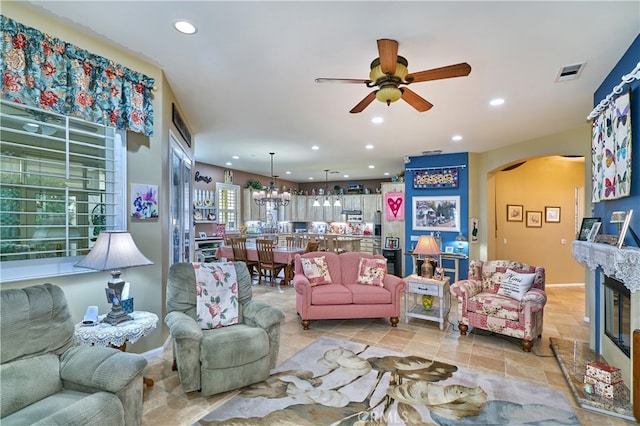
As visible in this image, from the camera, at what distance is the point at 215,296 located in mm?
3016

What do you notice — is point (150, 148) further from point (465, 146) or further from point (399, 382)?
point (465, 146)

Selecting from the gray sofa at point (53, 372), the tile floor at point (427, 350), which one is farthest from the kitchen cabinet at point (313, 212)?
the gray sofa at point (53, 372)

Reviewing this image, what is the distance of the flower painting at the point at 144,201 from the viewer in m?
2.96

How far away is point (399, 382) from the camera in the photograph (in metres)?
2.77

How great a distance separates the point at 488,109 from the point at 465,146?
2185 mm

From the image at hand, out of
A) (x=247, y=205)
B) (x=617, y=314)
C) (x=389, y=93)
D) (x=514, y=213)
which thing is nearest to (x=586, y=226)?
(x=617, y=314)

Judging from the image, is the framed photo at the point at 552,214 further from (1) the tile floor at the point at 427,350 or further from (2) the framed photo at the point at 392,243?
(2) the framed photo at the point at 392,243

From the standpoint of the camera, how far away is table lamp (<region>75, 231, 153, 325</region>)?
7.36ft

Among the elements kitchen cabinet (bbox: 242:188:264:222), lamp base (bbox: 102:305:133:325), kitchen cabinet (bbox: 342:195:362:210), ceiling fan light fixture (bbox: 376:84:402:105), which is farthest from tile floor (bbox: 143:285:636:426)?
kitchen cabinet (bbox: 342:195:362:210)

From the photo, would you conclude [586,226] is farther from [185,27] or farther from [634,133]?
[185,27]

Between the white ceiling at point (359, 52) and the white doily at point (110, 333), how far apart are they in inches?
91.6

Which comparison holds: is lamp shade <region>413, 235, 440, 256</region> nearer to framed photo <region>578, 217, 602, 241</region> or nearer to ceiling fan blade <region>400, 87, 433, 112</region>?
framed photo <region>578, 217, 602, 241</region>

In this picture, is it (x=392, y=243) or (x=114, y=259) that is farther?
(x=392, y=243)

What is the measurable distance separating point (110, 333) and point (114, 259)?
531 millimetres
